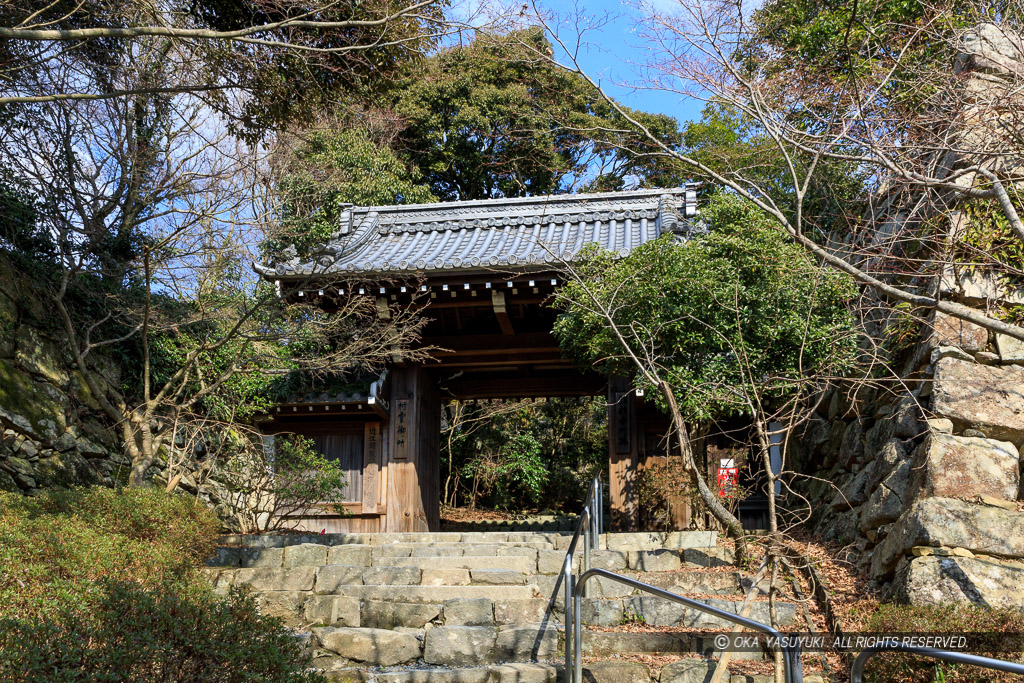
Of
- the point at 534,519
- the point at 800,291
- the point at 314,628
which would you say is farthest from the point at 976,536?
the point at 534,519

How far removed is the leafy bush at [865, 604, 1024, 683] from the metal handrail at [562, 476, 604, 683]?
6.02 feet

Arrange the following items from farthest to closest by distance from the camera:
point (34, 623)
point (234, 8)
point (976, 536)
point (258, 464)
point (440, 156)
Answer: point (440, 156)
point (258, 464)
point (234, 8)
point (976, 536)
point (34, 623)

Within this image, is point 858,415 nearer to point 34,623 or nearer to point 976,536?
point 976,536

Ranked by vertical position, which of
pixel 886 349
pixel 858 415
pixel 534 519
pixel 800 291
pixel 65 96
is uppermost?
pixel 65 96

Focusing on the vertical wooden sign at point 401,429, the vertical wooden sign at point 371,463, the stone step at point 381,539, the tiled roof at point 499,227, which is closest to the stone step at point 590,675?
the stone step at point 381,539

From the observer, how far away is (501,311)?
917cm

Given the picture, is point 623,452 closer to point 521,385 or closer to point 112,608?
point 521,385

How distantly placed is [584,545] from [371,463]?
4.13 meters

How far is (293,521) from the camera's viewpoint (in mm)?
9930

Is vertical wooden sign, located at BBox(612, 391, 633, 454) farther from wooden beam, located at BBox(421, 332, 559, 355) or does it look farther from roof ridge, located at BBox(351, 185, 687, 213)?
roof ridge, located at BBox(351, 185, 687, 213)

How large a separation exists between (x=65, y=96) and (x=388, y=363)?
520cm

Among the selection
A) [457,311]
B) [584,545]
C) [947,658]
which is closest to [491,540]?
[584,545]

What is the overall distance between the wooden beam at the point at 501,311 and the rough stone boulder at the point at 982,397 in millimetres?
4589

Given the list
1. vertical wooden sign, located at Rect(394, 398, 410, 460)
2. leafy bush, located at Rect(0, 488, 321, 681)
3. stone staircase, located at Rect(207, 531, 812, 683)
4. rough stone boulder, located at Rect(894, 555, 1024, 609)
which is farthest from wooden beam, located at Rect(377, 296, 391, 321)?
rough stone boulder, located at Rect(894, 555, 1024, 609)
